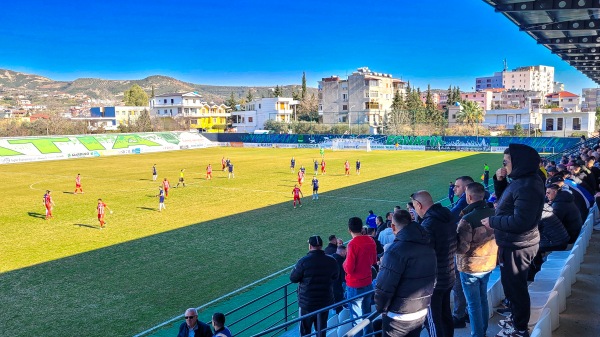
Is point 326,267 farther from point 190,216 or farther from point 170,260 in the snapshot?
point 190,216

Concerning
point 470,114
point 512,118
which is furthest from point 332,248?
point 512,118

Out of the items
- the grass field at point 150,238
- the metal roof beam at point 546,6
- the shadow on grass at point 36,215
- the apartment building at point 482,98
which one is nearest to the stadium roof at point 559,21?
the metal roof beam at point 546,6

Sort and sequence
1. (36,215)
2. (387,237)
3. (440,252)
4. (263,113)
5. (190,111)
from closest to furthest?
(440,252) → (387,237) → (36,215) → (263,113) → (190,111)

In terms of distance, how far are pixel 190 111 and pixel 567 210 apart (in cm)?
12009

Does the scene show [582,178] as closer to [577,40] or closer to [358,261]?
[358,261]

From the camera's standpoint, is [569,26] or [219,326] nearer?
[219,326]

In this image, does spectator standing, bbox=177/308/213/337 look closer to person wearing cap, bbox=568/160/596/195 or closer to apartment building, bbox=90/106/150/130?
person wearing cap, bbox=568/160/596/195

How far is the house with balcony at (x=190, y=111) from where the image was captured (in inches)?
4710

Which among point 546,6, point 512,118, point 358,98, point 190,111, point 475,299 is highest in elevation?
point 358,98

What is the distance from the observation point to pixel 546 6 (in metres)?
9.82

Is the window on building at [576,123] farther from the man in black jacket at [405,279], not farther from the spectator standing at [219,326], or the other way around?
the man in black jacket at [405,279]

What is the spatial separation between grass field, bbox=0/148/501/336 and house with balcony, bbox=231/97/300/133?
69.5 m

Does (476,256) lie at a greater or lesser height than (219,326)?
greater

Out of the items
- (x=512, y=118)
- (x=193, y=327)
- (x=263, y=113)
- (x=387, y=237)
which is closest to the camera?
(x=193, y=327)
